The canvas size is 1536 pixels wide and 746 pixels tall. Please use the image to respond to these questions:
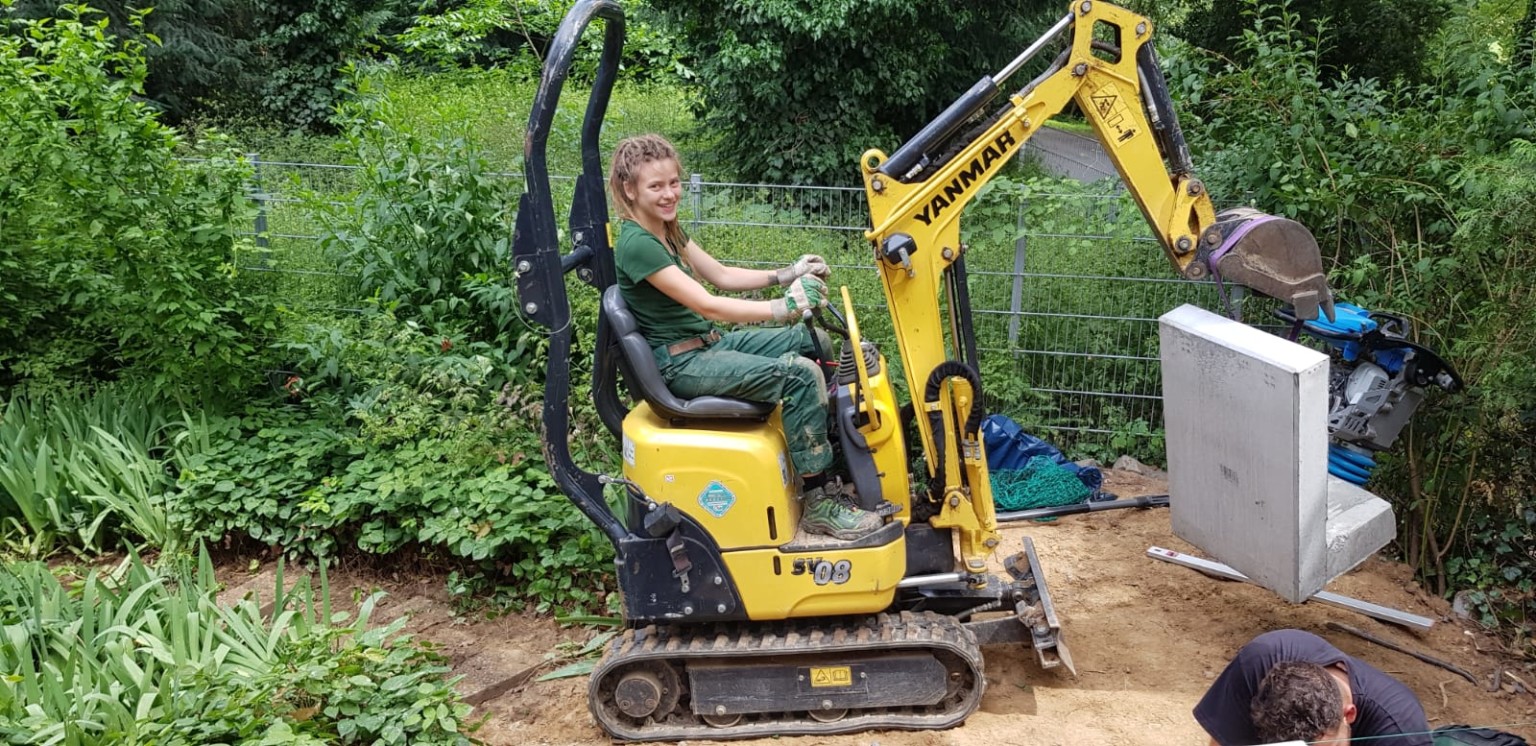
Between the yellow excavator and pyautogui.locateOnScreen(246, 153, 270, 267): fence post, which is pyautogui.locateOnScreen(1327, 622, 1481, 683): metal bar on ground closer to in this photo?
the yellow excavator

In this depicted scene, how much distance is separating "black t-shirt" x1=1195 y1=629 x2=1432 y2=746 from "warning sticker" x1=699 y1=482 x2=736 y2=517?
163 centimetres

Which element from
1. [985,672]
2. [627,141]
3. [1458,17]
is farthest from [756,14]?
[985,672]

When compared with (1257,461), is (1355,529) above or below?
below

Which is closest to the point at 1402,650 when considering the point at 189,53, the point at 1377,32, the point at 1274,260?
the point at 1274,260

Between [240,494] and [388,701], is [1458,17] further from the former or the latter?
[240,494]

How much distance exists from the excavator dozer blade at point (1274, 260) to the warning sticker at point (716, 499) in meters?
1.95

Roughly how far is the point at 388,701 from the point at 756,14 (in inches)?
322

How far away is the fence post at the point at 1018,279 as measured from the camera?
6195 mm

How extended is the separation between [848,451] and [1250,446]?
1416 mm

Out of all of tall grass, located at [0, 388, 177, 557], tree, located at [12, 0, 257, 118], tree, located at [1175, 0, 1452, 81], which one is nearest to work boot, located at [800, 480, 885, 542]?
tall grass, located at [0, 388, 177, 557]

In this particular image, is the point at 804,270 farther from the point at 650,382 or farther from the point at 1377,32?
the point at 1377,32

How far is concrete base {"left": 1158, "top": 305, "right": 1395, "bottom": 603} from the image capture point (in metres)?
3.49

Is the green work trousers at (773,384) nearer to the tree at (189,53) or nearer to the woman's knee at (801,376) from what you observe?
the woman's knee at (801,376)

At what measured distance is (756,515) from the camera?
370cm
